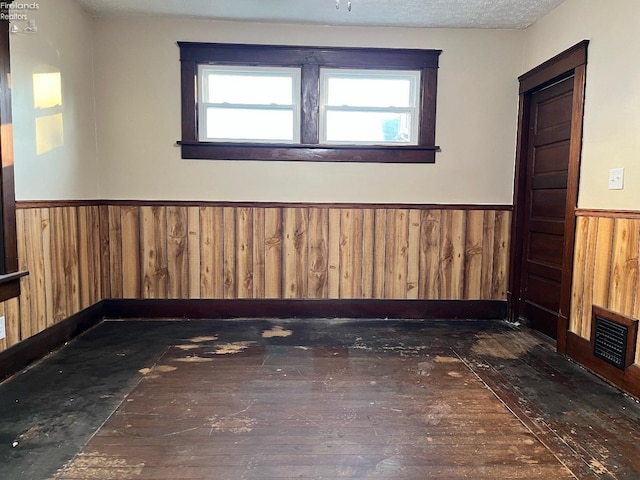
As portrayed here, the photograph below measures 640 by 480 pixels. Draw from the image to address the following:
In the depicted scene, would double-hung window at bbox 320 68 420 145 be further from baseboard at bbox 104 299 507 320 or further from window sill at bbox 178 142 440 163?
baseboard at bbox 104 299 507 320

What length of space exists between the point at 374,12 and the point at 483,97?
125cm

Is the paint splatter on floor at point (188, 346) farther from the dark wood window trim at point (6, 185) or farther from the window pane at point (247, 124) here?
the window pane at point (247, 124)

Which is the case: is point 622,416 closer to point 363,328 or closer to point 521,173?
point 363,328

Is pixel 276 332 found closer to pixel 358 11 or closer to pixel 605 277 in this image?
pixel 605 277

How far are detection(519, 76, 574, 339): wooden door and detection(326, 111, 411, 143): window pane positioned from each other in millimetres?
1211

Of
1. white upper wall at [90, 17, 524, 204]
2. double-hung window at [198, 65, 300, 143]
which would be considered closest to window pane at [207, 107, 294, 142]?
double-hung window at [198, 65, 300, 143]

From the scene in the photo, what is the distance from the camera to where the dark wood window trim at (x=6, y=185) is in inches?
101

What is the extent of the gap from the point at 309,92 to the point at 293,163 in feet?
2.09

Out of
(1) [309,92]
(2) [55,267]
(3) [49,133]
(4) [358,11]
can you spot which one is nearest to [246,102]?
(1) [309,92]

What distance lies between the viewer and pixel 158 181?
12.7 ft

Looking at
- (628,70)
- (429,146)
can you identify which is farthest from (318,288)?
(628,70)

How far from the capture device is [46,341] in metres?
3.03

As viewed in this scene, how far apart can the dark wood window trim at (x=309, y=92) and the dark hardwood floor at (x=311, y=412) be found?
1609 millimetres

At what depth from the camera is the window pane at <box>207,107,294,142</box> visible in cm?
385
